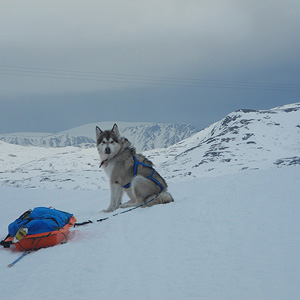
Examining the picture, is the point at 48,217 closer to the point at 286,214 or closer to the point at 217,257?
the point at 217,257

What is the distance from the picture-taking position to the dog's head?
39.2 feet

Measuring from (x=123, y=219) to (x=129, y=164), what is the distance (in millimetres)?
2537

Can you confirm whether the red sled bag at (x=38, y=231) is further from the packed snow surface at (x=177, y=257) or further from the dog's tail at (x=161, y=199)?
the dog's tail at (x=161, y=199)

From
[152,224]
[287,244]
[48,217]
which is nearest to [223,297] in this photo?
[287,244]

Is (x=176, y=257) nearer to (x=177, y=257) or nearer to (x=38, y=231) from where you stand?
(x=177, y=257)

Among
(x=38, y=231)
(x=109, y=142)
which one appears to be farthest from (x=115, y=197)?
(x=38, y=231)

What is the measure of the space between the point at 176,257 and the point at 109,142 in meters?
6.17

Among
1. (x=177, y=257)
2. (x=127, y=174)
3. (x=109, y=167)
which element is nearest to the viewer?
(x=177, y=257)

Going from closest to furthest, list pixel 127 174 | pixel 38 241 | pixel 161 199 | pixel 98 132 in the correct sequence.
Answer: pixel 38 241
pixel 161 199
pixel 127 174
pixel 98 132

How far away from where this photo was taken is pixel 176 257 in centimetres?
679

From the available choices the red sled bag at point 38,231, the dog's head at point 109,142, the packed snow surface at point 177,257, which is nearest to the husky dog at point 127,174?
the dog's head at point 109,142

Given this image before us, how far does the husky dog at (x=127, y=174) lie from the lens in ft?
38.2

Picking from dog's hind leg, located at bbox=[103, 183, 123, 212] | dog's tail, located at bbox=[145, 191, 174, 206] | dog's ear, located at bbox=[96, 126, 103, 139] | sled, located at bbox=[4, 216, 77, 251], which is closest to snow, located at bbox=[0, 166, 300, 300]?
sled, located at bbox=[4, 216, 77, 251]

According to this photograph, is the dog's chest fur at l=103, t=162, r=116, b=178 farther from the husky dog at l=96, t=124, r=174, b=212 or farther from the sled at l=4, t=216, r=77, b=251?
the sled at l=4, t=216, r=77, b=251
